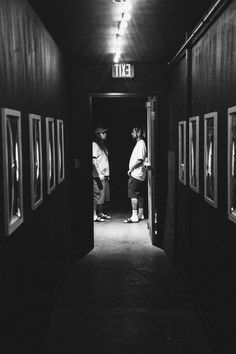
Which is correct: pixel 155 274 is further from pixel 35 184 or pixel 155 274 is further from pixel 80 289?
pixel 35 184

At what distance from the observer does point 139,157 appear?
9.72 meters

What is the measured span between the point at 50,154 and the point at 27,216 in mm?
1496

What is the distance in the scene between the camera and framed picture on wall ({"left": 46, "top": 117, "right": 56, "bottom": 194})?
16.8ft

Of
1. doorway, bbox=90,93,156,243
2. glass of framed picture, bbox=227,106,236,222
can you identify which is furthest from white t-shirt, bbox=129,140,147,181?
glass of framed picture, bbox=227,106,236,222

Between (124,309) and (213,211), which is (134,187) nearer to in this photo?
(124,309)

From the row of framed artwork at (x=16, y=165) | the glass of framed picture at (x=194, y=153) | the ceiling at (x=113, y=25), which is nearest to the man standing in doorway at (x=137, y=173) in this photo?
the ceiling at (x=113, y=25)

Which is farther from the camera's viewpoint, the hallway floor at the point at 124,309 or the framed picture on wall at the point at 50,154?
the framed picture on wall at the point at 50,154

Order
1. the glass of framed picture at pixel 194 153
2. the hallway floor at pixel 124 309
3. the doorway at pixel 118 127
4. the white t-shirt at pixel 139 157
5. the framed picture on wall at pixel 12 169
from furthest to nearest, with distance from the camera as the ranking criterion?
the doorway at pixel 118 127 < the white t-shirt at pixel 139 157 < the glass of framed picture at pixel 194 153 < the hallway floor at pixel 124 309 < the framed picture on wall at pixel 12 169

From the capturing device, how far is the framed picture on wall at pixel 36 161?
406 cm

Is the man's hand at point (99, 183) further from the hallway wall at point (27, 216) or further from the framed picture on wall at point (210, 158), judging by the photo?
the framed picture on wall at point (210, 158)

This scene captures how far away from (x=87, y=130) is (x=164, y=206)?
1735 mm

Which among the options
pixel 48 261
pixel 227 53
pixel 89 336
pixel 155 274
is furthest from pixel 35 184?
pixel 155 274

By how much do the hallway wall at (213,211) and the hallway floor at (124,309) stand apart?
27 centimetres

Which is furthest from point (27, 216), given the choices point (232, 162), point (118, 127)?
point (118, 127)
